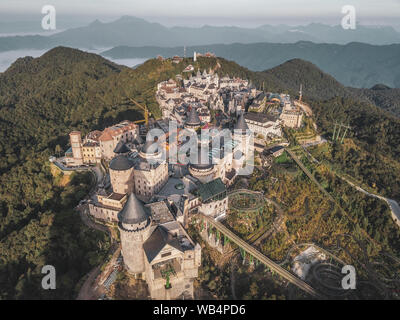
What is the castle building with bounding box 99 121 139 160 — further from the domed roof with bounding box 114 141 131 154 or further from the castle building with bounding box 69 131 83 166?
the castle building with bounding box 69 131 83 166

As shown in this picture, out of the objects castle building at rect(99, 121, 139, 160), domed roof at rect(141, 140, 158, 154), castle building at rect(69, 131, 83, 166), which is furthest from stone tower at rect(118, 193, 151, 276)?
castle building at rect(69, 131, 83, 166)

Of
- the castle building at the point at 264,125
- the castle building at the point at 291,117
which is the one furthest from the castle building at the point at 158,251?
the castle building at the point at 291,117

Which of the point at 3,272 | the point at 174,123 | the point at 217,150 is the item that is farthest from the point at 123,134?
the point at 3,272

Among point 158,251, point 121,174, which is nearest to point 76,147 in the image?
point 121,174

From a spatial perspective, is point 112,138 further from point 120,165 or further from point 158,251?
point 158,251

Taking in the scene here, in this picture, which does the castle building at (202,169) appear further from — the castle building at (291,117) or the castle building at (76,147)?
the castle building at (291,117)

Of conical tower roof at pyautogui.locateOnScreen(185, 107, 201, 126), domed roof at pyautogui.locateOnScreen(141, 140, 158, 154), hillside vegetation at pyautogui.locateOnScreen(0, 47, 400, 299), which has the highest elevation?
conical tower roof at pyautogui.locateOnScreen(185, 107, 201, 126)
